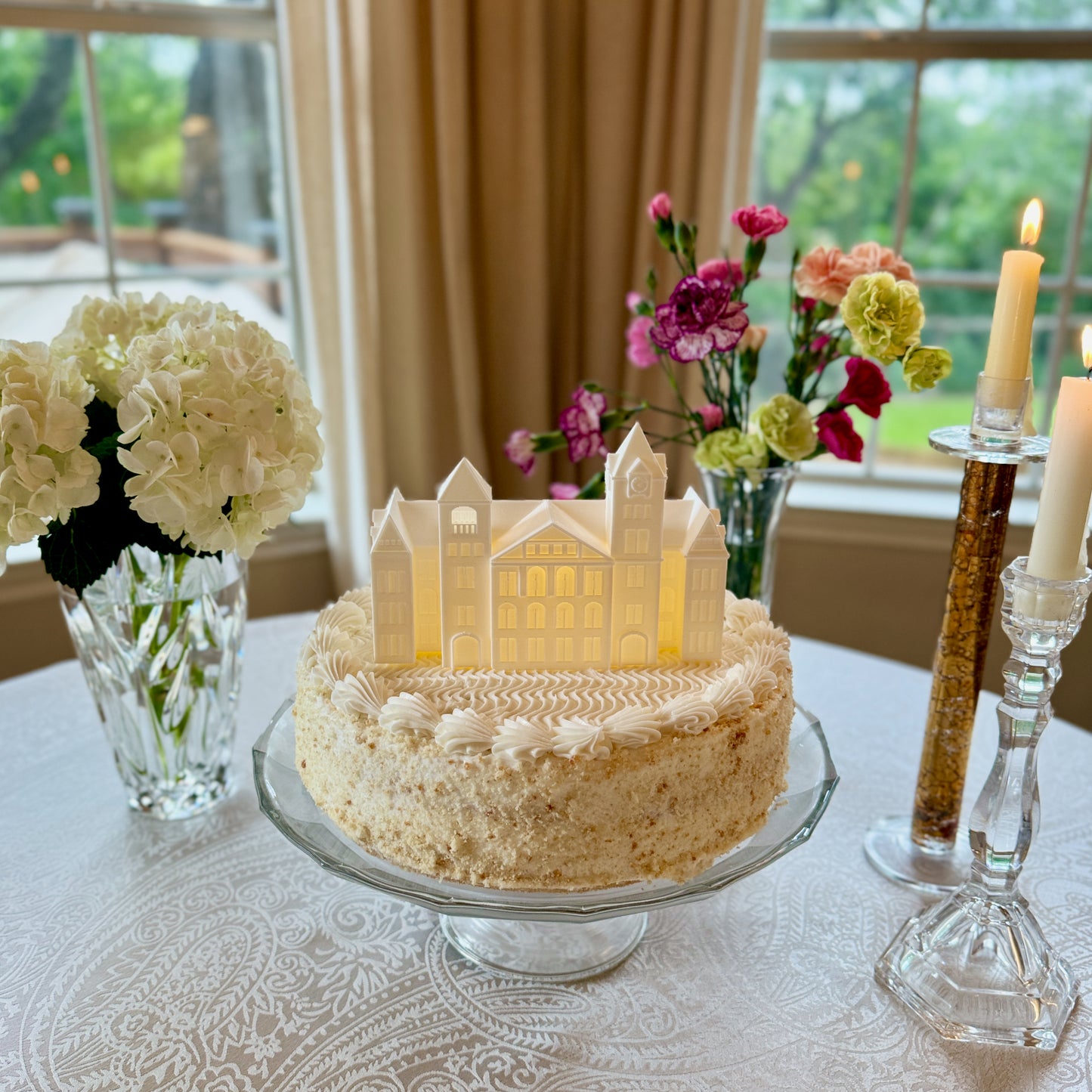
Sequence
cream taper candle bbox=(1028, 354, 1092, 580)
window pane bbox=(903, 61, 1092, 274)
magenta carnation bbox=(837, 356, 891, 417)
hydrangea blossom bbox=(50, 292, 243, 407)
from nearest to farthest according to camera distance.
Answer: cream taper candle bbox=(1028, 354, 1092, 580)
hydrangea blossom bbox=(50, 292, 243, 407)
magenta carnation bbox=(837, 356, 891, 417)
window pane bbox=(903, 61, 1092, 274)

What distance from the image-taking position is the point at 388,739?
99 cm

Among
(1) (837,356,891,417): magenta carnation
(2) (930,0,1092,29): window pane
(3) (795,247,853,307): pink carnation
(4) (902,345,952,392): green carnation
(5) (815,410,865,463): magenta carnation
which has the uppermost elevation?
(2) (930,0,1092,29): window pane

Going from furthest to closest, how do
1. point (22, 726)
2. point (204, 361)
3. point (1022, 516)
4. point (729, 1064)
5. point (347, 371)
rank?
point (1022, 516) < point (347, 371) < point (22, 726) < point (204, 361) < point (729, 1064)

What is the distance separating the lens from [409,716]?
972 millimetres

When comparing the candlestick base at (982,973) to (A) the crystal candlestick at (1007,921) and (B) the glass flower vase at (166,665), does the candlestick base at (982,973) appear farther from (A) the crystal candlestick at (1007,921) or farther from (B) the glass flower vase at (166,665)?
(B) the glass flower vase at (166,665)

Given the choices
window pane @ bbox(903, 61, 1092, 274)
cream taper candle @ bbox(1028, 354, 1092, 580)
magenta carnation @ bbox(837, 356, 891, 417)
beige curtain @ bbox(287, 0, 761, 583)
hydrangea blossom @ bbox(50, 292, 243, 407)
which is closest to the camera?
cream taper candle @ bbox(1028, 354, 1092, 580)

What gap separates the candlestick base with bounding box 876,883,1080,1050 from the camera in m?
0.97

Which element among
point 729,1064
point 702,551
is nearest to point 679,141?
point 702,551

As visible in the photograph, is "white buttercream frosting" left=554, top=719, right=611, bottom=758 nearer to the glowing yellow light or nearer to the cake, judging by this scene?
the cake

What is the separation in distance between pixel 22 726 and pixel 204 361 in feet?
2.57

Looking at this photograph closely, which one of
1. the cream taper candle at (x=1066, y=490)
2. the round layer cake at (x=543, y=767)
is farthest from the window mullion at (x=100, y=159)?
the cream taper candle at (x=1066, y=490)

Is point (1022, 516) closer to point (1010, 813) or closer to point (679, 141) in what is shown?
point (679, 141)

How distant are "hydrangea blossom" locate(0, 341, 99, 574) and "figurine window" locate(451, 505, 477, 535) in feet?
1.25

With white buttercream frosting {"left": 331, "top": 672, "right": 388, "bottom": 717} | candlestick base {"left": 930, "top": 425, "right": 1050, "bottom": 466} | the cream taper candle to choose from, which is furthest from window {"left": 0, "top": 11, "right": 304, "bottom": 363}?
the cream taper candle
